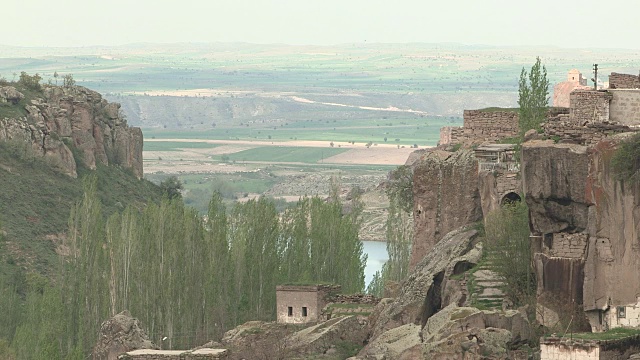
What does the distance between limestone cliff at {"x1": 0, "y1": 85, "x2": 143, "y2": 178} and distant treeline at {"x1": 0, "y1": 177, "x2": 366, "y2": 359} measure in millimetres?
24259

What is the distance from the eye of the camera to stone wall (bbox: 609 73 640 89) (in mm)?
40656

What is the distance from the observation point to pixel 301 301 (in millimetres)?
46531

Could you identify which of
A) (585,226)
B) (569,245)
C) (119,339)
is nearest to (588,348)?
(585,226)

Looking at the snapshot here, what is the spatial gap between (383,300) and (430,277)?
296 cm

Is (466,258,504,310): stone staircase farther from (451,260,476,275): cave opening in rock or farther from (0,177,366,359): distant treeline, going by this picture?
(0,177,366,359): distant treeline

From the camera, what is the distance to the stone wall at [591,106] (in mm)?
37875

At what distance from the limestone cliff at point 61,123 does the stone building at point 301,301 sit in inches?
1547

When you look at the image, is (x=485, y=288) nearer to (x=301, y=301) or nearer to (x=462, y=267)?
(x=462, y=267)

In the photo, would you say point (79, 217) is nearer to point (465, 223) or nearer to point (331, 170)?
point (465, 223)

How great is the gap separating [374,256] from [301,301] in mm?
45996

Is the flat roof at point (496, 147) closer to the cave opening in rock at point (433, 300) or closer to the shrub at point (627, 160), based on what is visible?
the cave opening in rock at point (433, 300)

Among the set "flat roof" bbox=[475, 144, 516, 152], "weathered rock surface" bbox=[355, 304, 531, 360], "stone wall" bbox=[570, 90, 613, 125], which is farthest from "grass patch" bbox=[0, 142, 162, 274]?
"weathered rock surface" bbox=[355, 304, 531, 360]

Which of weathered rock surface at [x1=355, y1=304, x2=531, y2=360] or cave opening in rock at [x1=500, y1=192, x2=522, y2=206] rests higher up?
cave opening in rock at [x1=500, y1=192, x2=522, y2=206]

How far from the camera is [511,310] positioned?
36.3 metres
